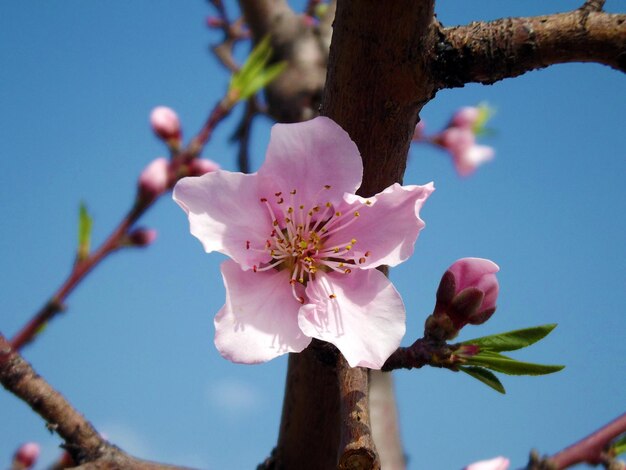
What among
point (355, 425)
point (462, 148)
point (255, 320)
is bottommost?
point (355, 425)

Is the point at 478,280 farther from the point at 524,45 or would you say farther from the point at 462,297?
the point at 524,45

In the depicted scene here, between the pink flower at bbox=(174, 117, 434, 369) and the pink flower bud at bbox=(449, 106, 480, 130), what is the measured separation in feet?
7.83

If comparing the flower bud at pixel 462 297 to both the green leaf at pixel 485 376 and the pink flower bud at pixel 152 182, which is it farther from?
the pink flower bud at pixel 152 182

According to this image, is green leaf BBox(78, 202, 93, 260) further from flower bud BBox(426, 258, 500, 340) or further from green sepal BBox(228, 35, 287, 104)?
flower bud BBox(426, 258, 500, 340)

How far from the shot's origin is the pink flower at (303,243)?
2.74 ft

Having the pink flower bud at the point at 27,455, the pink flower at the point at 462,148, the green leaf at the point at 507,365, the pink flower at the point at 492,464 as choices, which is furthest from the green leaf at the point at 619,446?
the pink flower at the point at 462,148

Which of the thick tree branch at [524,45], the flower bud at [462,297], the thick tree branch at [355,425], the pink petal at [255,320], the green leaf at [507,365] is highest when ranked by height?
the thick tree branch at [524,45]

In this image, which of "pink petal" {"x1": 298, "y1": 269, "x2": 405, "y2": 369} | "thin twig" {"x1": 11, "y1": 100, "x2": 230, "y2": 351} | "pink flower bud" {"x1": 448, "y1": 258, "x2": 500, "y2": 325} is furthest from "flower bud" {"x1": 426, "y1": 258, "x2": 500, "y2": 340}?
"thin twig" {"x1": 11, "y1": 100, "x2": 230, "y2": 351}

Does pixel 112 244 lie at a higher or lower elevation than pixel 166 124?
lower

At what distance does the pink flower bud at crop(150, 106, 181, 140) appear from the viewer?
6.70 feet

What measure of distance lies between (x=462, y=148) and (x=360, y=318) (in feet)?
8.19

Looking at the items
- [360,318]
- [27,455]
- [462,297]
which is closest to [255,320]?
[360,318]

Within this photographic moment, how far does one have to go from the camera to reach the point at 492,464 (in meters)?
1.20

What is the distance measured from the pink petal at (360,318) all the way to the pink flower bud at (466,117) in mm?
2441
